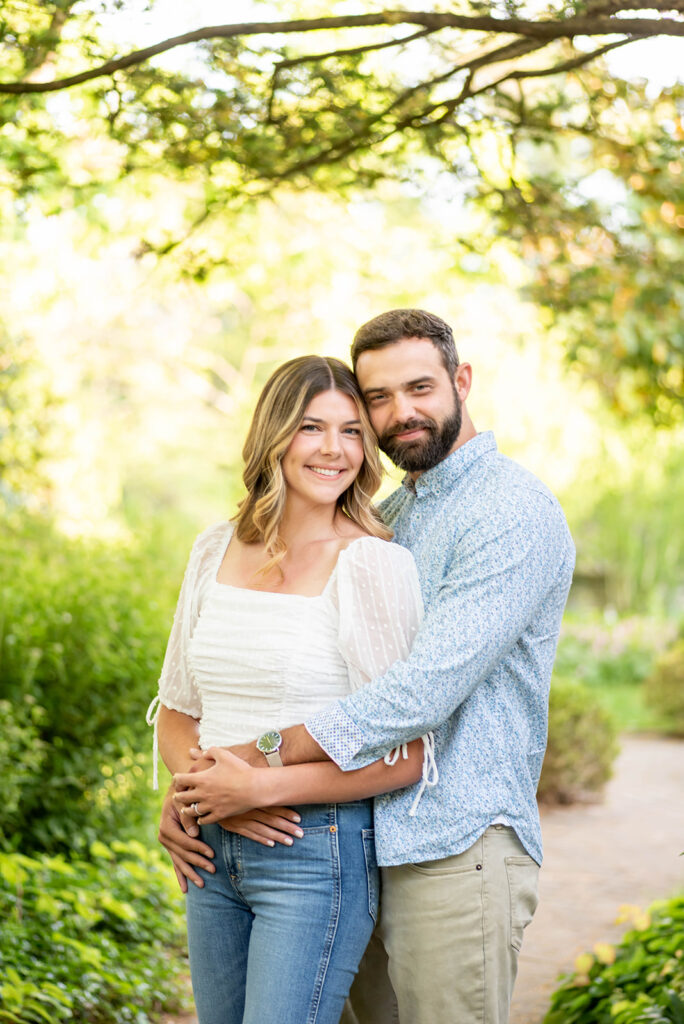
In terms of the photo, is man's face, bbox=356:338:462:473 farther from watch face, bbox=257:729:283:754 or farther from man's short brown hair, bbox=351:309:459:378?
watch face, bbox=257:729:283:754

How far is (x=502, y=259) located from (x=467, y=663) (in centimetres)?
889

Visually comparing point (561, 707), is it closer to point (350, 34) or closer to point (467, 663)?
point (350, 34)

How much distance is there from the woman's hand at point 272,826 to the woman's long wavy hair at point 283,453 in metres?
0.54

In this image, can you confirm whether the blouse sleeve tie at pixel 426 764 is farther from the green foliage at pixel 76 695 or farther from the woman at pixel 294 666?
the green foliage at pixel 76 695

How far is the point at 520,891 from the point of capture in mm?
2326

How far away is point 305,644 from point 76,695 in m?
2.86

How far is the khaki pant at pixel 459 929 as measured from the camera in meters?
2.25

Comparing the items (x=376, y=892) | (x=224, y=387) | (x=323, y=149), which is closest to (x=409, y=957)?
(x=376, y=892)

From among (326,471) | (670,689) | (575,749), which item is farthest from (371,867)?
(670,689)

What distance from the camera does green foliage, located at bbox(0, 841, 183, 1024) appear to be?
11.8ft

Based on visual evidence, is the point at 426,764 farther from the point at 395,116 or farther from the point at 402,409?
the point at 395,116

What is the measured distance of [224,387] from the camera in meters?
22.5

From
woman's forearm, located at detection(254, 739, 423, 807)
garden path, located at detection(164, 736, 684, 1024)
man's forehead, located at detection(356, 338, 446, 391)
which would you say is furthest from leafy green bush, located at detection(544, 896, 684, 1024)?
man's forehead, located at detection(356, 338, 446, 391)

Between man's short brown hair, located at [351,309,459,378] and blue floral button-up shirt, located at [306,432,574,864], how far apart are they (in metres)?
0.32
